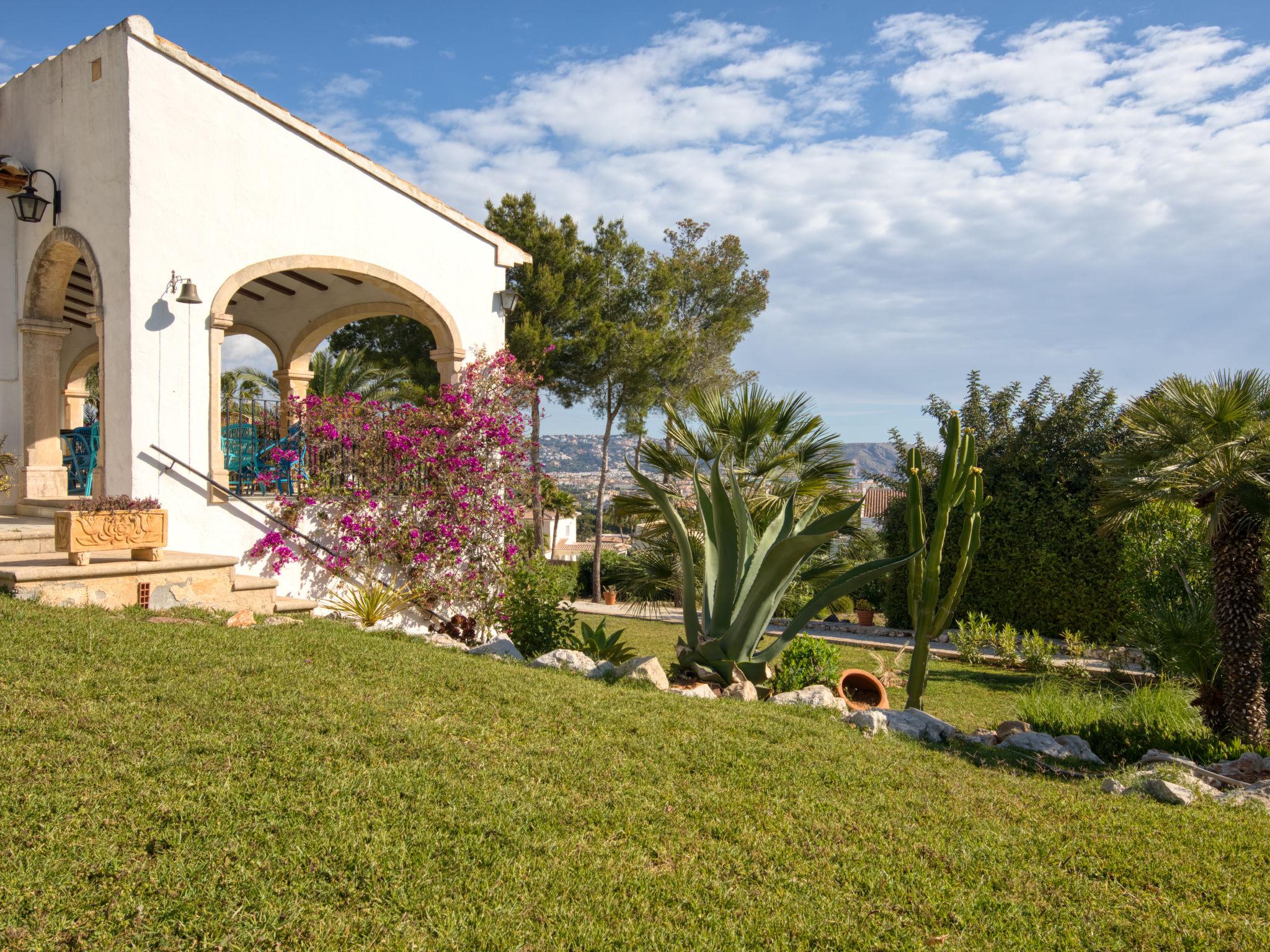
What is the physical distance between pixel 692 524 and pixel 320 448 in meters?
4.39

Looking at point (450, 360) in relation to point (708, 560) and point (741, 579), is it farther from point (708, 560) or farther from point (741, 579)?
point (741, 579)

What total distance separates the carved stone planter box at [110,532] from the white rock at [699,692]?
471 centimetres

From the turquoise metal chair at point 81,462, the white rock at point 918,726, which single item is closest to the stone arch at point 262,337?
the turquoise metal chair at point 81,462

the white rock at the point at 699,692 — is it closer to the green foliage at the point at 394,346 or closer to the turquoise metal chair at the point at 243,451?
the turquoise metal chair at the point at 243,451

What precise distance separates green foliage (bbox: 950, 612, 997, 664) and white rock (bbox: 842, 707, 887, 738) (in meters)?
6.85

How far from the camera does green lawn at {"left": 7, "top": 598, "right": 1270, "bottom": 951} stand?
2.97 metres

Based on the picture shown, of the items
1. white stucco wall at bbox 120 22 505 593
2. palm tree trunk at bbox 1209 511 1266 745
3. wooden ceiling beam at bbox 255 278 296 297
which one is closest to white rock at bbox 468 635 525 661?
white stucco wall at bbox 120 22 505 593

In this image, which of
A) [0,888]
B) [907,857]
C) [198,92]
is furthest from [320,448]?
[907,857]

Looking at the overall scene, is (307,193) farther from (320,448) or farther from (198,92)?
(320,448)

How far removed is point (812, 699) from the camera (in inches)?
255

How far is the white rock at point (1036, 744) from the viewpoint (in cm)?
585

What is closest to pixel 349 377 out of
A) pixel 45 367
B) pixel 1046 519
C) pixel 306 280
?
pixel 306 280

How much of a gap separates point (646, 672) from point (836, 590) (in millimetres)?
1783

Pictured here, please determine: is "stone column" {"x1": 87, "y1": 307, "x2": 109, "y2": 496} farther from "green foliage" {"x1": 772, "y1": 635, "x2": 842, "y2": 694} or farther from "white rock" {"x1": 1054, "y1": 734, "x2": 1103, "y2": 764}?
"white rock" {"x1": 1054, "y1": 734, "x2": 1103, "y2": 764}
